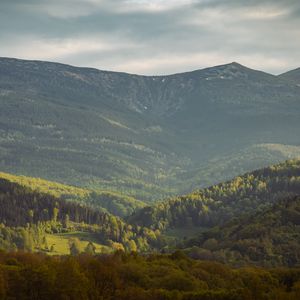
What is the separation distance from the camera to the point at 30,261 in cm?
19175

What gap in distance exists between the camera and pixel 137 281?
6713 inches

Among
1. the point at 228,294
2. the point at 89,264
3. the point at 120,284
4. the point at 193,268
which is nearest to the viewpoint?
the point at 228,294

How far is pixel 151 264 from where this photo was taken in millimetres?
194625

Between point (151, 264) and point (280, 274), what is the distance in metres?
33.5

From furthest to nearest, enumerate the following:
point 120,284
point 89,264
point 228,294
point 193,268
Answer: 1. point 193,268
2. point 89,264
3. point 120,284
4. point 228,294

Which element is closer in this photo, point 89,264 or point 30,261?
point 89,264

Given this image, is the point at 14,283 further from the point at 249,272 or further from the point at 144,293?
the point at 249,272

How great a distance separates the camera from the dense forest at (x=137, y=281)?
146625 millimetres

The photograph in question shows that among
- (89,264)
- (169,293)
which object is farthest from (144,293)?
(89,264)

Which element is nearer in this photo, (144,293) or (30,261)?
(144,293)

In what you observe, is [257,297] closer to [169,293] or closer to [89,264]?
[169,293]

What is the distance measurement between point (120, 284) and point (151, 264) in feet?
114

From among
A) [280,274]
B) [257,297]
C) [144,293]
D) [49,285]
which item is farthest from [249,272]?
[49,285]

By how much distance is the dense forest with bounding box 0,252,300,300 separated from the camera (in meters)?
147
